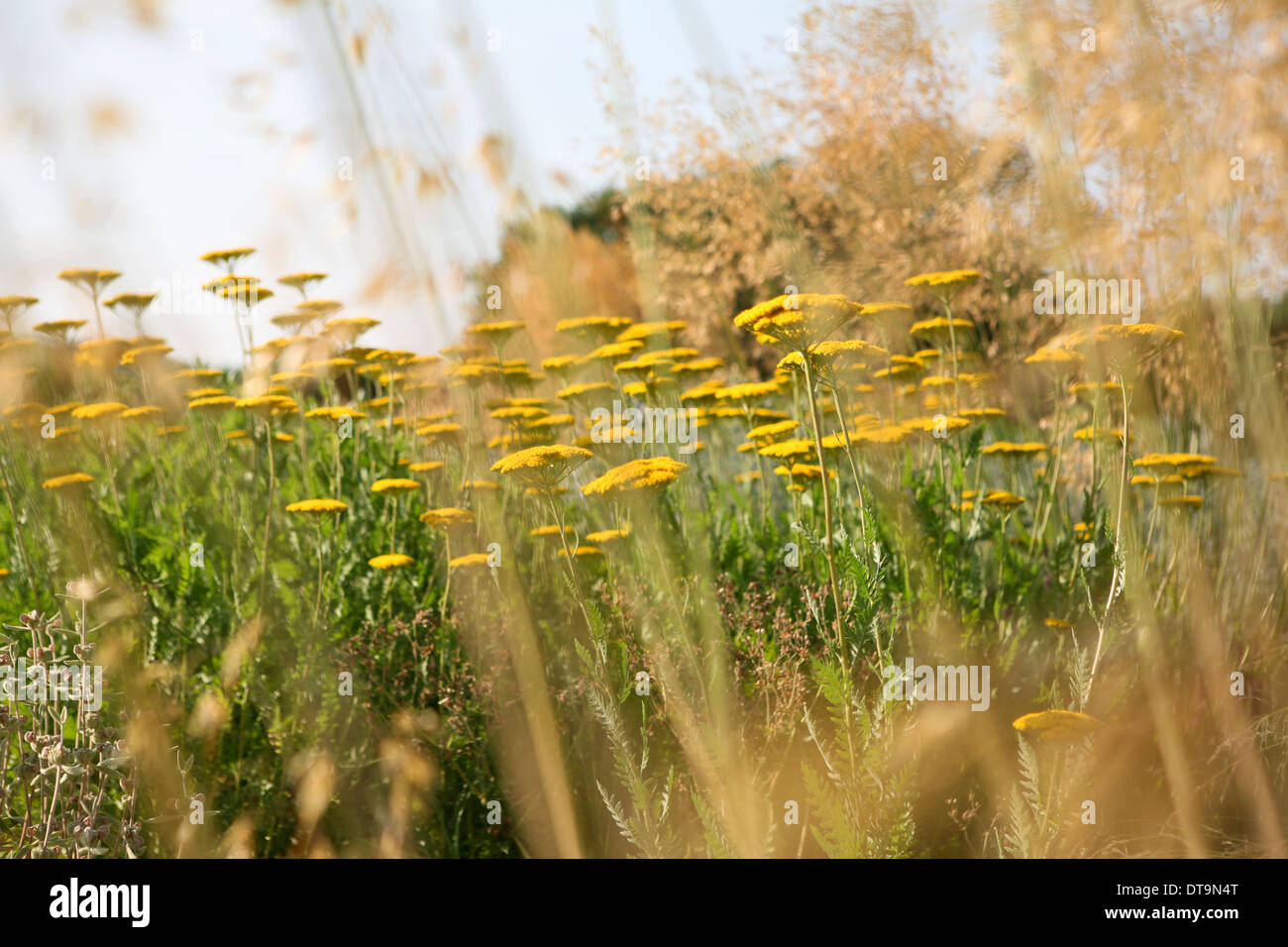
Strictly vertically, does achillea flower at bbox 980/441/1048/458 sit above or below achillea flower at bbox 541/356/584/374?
below

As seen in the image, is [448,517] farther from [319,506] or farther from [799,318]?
[799,318]

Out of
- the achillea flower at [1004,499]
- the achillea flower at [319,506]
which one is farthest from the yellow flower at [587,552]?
the achillea flower at [1004,499]

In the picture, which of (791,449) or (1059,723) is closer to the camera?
(1059,723)

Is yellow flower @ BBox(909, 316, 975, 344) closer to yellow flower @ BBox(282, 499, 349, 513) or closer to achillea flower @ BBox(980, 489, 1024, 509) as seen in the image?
achillea flower @ BBox(980, 489, 1024, 509)

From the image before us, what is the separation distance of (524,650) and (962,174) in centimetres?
183

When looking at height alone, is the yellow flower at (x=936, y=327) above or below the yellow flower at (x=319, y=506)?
above

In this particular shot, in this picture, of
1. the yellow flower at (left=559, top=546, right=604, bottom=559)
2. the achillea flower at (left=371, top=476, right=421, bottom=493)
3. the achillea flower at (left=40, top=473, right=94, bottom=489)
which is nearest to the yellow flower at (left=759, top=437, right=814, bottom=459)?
the yellow flower at (left=559, top=546, right=604, bottom=559)

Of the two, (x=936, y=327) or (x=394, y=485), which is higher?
(x=936, y=327)

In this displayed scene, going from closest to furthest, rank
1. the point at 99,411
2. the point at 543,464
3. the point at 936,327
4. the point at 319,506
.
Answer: the point at 543,464 → the point at 319,506 → the point at 99,411 → the point at 936,327

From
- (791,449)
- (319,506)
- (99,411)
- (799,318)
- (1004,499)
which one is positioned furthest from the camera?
(99,411)

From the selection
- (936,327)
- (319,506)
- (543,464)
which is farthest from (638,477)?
(936,327)

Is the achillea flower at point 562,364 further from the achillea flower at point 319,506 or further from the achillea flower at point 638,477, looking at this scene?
the achillea flower at point 638,477

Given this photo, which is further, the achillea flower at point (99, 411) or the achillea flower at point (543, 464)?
the achillea flower at point (99, 411)

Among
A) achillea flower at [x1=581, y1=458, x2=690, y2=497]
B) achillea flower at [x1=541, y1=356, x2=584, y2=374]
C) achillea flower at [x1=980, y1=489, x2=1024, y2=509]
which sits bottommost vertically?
achillea flower at [x1=980, y1=489, x2=1024, y2=509]
